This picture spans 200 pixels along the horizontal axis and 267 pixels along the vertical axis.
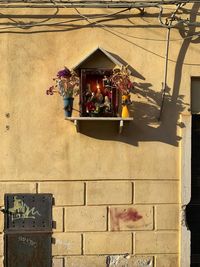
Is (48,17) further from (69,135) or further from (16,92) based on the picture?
(69,135)

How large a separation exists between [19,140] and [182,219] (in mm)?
2376

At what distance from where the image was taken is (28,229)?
6.14m

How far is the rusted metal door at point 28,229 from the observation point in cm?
614

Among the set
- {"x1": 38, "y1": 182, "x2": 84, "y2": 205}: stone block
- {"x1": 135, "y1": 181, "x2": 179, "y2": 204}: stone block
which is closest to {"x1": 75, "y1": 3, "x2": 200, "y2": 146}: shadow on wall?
{"x1": 135, "y1": 181, "x2": 179, "y2": 204}: stone block

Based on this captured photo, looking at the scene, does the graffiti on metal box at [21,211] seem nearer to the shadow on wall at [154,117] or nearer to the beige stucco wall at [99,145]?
the beige stucco wall at [99,145]

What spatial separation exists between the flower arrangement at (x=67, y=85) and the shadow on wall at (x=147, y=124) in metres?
0.45

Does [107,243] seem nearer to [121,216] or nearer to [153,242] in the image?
[121,216]

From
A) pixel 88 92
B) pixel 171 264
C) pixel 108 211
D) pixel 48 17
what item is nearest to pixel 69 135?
pixel 88 92

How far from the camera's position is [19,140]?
20.1ft

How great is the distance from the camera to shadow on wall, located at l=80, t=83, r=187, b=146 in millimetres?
6207

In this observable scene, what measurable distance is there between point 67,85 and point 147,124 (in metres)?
1.19

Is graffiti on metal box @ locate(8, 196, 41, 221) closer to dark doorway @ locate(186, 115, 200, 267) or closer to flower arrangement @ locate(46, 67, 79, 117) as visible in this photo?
flower arrangement @ locate(46, 67, 79, 117)

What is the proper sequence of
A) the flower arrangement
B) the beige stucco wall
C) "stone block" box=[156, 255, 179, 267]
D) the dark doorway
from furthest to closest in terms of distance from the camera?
the dark doorway < "stone block" box=[156, 255, 179, 267] < the beige stucco wall < the flower arrangement

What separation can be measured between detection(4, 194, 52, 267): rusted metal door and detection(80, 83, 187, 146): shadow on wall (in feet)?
3.70
